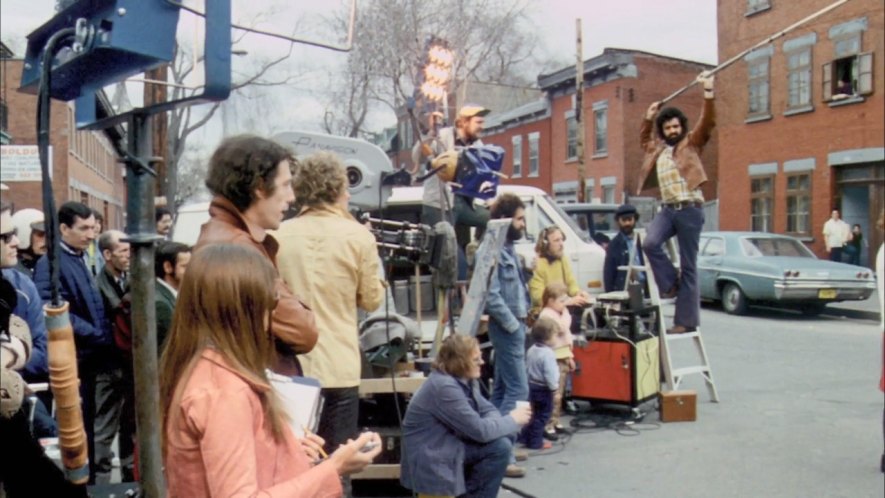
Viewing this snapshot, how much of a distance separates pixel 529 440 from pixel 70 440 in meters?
4.19

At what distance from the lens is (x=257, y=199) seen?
9.22 feet

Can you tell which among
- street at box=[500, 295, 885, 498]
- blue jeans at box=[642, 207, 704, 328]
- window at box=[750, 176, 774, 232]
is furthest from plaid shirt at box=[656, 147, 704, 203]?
window at box=[750, 176, 774, 232]

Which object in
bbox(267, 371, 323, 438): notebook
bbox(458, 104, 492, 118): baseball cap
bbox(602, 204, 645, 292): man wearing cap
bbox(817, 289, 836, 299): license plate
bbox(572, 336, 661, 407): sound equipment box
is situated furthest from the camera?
bbox(602, 204, 645, 292): man wearing cap

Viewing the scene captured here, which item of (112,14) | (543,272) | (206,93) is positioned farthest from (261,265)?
(543,272)

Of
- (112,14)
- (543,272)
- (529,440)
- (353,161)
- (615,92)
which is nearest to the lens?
(112,14)

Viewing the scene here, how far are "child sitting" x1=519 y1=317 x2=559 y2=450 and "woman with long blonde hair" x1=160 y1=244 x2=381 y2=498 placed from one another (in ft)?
13.3

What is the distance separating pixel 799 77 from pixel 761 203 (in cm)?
31

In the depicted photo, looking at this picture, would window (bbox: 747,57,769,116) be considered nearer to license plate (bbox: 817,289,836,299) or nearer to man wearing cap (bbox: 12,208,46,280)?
license plate (bbox: 817,289,836,299)

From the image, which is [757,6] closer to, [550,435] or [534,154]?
[534,154]

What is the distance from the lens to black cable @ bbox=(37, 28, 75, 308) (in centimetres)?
204

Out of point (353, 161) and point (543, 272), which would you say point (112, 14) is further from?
point (543, 272)

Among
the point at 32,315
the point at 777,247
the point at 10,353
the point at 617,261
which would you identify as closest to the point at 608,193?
the point at 777,247

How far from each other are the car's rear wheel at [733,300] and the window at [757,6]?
1.34 metres

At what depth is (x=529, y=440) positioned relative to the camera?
5.95m
